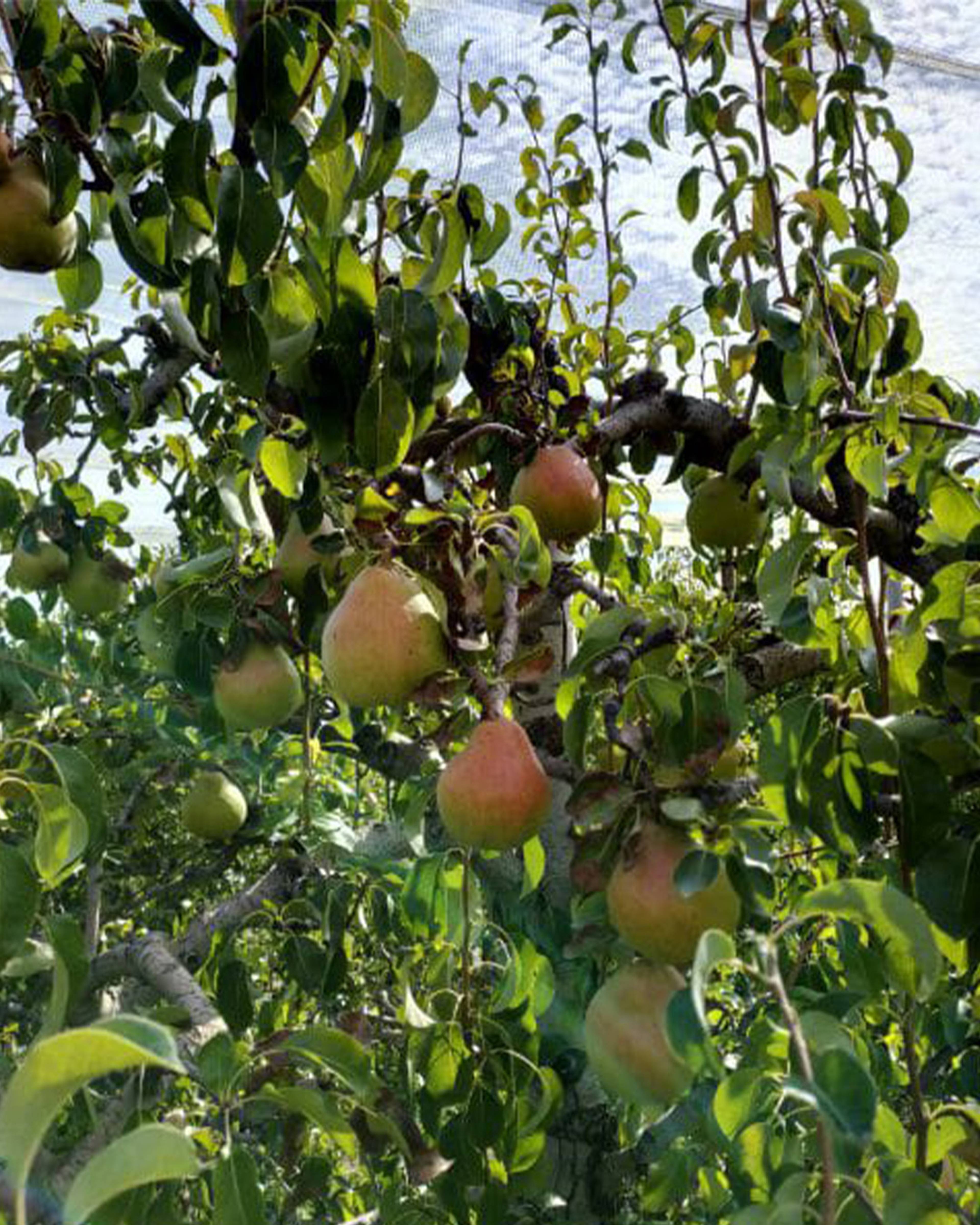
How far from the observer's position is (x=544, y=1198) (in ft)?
3.49

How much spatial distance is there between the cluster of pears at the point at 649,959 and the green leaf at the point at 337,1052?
0.11 meters

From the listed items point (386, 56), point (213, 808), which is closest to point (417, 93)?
point (386, 56)

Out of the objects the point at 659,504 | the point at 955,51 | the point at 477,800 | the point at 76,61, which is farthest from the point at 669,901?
the point at 659,504

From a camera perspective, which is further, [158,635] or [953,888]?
[158,635]

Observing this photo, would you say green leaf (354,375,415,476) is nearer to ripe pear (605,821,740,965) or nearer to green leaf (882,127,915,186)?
ripe pear (605,821,740,965)

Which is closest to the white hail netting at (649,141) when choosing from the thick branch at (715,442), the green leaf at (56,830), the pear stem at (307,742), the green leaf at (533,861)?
the thick branch at (715,442)

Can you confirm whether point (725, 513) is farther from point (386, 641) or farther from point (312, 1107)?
point (312, 1107)

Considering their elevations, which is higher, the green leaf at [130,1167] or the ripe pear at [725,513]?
the green leaf at [130,1167]

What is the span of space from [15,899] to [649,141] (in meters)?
2.15

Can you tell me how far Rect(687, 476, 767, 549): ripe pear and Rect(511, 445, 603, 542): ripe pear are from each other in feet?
0.42

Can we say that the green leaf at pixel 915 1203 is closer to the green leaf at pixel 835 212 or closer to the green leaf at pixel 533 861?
the green leaf at pixel 533 861

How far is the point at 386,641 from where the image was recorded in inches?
25.6

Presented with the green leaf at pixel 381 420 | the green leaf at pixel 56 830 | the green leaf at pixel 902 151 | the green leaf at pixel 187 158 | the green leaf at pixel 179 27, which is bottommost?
the green leaf at pixel 56 830

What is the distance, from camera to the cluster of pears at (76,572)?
1264 mm
